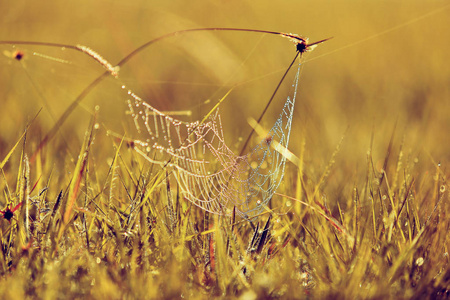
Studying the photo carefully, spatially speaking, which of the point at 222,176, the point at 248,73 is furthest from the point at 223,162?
the point at 248,73

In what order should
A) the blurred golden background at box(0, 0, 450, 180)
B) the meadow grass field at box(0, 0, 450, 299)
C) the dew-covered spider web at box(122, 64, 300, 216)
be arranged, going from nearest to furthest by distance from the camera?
the meadow grass field at box(0, 0, 450, 299), the dew-covered spider web at box(122, 64, 300, 216), the blurred golden background at box(0, 0, 450, 180)

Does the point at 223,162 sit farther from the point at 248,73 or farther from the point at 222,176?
the point at 248,73

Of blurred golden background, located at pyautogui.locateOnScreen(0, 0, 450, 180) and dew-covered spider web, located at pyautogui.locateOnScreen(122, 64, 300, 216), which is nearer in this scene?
dew-covered spider web, located at pyautogui.locateOnScreen(122, 64, 300, 216)

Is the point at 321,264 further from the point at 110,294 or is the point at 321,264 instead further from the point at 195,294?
the point at 110,294

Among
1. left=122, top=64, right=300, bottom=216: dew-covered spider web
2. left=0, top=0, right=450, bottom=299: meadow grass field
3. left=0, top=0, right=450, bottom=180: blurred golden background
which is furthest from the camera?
left=0, top=0, right=450, bottom=180: blurred golden background

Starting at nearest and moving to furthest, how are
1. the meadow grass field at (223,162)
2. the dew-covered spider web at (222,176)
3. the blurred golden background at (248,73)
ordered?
the meadow grass field at (223,162), the dew-covered spider web at (222,176), the blurred golden background at (248,73)

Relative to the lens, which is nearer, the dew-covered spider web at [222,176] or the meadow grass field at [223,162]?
the meadow grass field at [223,162]
